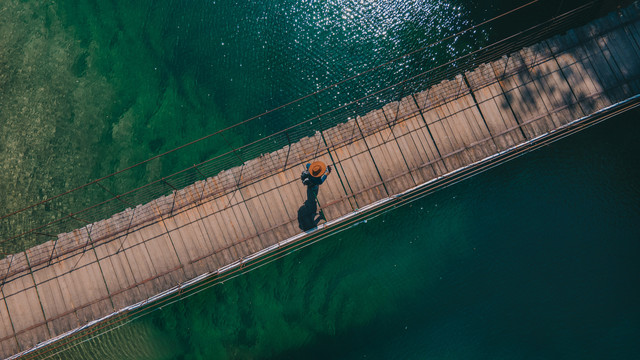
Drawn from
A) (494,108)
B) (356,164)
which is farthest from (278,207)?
(494,108)

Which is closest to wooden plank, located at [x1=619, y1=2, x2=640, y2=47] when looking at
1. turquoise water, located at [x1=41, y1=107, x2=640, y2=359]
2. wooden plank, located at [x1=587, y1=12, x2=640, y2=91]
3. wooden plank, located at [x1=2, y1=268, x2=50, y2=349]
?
wooden plank, located at [x1=587, y1=12, x2=640, y2=91]

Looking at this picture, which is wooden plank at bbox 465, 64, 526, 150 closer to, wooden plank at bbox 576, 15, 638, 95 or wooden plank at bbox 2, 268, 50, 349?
wooden plank at bbox 576, 15, 638, 95

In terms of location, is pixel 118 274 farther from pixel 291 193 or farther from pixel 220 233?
pixel 291 193

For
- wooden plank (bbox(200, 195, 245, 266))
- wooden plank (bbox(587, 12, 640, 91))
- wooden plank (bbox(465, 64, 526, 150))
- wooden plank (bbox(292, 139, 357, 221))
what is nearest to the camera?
wooden plank (bbox(587, 12, 640, 91))

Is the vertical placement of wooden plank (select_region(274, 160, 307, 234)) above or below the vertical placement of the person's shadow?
above

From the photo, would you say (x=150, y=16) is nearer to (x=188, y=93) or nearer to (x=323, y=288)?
(x=188, y=93)

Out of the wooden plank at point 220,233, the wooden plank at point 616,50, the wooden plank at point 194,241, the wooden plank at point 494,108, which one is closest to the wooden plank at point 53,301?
the wooden plank at point 194,241
